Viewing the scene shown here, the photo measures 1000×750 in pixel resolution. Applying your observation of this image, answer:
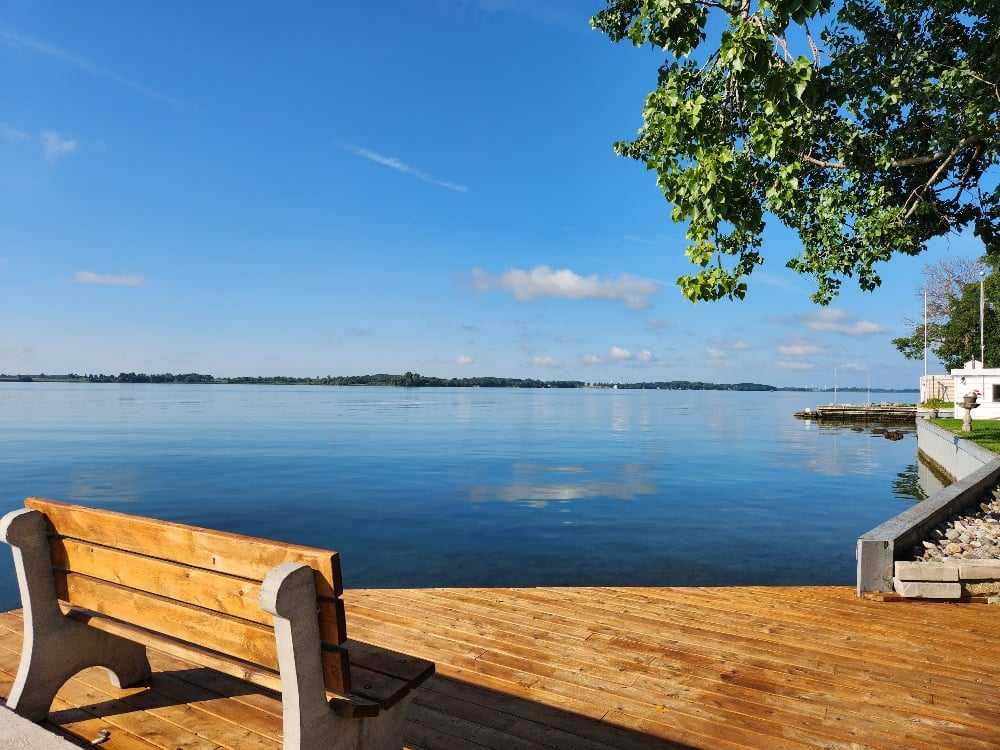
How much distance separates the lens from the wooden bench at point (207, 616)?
8.57 ft

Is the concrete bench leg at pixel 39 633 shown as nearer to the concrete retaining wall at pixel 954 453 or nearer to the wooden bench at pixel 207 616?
the wooden bench at pixel 207 616

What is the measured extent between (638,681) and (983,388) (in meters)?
50.1

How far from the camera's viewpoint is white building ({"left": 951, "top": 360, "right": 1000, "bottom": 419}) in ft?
131

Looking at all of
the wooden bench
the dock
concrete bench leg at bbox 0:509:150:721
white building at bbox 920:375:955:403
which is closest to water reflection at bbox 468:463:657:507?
concrete bench leg at bbox 0:509:150:721

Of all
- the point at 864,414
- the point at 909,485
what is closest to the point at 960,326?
the point at 864,414

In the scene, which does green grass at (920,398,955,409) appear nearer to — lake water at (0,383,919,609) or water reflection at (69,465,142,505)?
lake water at (0,383,919,609)

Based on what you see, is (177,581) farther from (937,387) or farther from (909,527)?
(937,387)

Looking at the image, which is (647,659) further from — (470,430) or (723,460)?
(470,430)

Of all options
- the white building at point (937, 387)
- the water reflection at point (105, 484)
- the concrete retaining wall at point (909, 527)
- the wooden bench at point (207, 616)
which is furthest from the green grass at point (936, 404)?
the wooden bench at point (207, 616)

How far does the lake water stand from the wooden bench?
7941 millimetres

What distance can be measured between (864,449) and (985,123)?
33.2m

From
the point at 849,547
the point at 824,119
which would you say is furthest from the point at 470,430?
the point at 824,119

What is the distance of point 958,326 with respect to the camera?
71.8 meters

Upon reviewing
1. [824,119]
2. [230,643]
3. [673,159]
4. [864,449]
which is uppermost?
[824,119]
